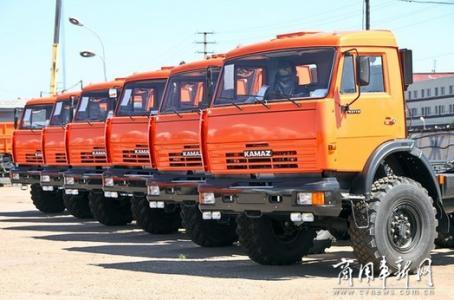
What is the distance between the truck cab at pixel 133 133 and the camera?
15.5 meters

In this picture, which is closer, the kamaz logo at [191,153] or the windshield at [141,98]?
the kamaz logo at [191,153]

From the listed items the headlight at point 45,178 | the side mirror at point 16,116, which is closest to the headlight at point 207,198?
the headlight at point 45,178

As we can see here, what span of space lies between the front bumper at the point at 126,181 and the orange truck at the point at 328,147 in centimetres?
455

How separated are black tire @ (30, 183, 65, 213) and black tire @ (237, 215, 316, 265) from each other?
41.3 ft

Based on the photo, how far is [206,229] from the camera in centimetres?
1375

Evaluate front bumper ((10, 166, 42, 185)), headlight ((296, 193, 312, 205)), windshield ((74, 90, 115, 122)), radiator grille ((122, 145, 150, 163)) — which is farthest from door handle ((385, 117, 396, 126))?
front bumper ((10, 166, 42, 185))

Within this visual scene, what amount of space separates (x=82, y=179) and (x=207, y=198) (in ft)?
24.5

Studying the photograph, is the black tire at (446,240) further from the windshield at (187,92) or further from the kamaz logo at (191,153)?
the windshield at (187,92)

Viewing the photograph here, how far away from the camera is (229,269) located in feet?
36.7

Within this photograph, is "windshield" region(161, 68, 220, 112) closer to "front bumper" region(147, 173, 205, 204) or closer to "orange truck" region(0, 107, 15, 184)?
"front bumper" region(147, 173, 205, 204)

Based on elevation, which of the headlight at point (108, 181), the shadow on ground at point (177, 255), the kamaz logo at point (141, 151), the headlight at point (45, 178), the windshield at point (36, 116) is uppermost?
the windshield at point (36, 116)

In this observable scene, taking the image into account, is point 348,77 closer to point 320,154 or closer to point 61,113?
point 320,154

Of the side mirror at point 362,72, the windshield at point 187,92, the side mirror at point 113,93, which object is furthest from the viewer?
the side mirror at point 113,93

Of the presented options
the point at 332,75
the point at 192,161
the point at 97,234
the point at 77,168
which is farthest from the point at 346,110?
the point at 77,168
